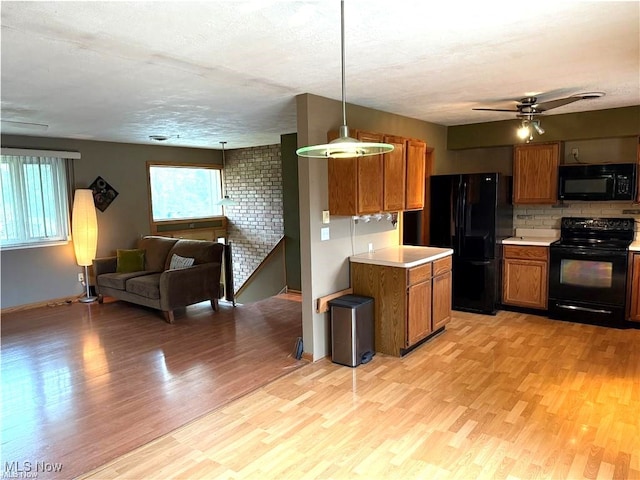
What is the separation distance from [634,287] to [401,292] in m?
2.59

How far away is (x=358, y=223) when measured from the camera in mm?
4289

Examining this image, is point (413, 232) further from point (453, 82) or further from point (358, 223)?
point (453, 82)

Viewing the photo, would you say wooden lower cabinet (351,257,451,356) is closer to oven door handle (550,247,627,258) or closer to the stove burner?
oven door handle (550,247,627,258)

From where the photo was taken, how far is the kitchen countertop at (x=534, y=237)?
5062mm

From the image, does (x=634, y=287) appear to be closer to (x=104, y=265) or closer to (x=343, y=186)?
(x=343, y=186)

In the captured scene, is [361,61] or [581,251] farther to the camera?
[581,251]

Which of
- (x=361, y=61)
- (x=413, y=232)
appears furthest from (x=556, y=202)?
(x=361, y=61)

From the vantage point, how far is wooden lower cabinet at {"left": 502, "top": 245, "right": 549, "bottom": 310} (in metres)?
5.00

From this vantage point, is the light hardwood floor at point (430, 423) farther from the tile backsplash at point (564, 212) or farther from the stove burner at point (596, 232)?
the tile backsplash at point (564, 212)

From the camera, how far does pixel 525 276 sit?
5109 millimetres

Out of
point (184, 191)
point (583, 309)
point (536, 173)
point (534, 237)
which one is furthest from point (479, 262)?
point (184, 191)

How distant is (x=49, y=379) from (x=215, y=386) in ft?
4.76

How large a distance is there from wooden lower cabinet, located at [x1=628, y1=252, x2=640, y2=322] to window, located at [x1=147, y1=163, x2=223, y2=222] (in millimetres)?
6527

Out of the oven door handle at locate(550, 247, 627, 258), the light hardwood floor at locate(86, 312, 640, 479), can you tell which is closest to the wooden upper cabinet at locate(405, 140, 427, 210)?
the light hardwood floor at locate(86, 312, 640, 479)
